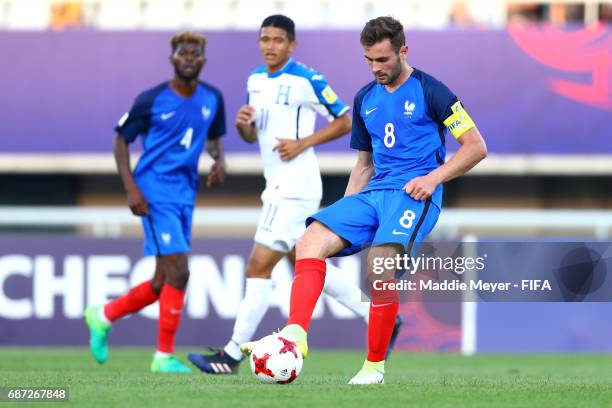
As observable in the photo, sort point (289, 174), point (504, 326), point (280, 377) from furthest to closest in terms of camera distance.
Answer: point (504, 326)
point (289, 174)
point (280, 377)

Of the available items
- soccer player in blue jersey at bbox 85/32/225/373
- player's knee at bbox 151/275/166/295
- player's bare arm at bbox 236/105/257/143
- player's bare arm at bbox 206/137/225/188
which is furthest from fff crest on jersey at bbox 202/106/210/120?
player's knee at bbox 151/275/166/295

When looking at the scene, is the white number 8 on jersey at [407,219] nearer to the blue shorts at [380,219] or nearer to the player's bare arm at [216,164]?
the blue shorts at [380,219]

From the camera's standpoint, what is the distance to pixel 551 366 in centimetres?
1120

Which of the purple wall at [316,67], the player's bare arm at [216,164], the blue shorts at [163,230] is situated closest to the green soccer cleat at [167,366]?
the blue shorts at [163,230]

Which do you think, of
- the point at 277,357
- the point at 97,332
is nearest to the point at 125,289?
the point at 97,332

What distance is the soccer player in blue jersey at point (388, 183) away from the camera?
6.94m

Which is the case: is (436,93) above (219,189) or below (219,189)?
above

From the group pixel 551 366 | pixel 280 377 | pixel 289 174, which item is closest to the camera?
pixel 280 377

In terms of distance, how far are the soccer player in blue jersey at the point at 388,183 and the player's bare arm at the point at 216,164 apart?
280 centimetres

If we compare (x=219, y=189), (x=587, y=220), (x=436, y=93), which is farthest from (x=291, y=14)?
(x=436, y=93)

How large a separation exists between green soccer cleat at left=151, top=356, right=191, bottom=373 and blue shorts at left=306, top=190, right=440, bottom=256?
9.31 ft

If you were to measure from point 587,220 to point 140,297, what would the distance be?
5.41 metres

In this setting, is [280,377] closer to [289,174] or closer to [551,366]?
[289,174]

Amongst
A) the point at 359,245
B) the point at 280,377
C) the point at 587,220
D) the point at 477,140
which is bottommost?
the point at 587,220
